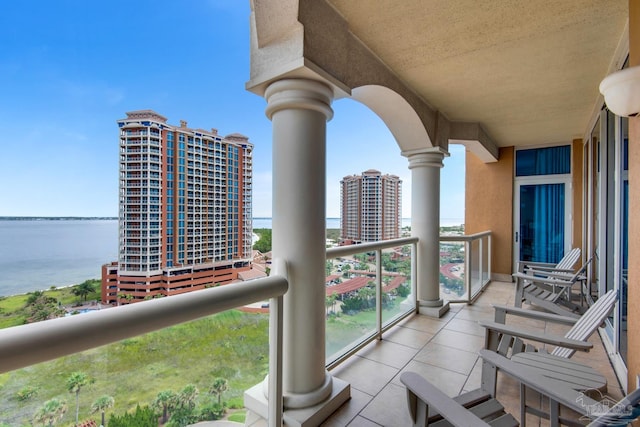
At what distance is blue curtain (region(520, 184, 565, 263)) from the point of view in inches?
237

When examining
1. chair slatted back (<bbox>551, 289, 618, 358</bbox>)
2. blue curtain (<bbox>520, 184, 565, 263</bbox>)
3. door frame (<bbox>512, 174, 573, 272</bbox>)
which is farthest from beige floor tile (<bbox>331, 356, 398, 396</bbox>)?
blue curtain (<bbox>520, 184, 565, 263</bbox>)

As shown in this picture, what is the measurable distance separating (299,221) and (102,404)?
1.25 meters

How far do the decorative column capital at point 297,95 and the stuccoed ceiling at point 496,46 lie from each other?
645 millimetres

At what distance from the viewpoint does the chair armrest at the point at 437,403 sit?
3.48ft

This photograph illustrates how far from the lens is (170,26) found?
5.92 meters

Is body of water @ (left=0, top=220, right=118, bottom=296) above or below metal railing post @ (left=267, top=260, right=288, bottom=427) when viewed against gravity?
above

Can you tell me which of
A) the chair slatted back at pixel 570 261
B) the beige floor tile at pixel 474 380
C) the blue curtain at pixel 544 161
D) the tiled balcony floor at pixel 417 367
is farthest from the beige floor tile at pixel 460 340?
the blue curtain at pixel 544 161

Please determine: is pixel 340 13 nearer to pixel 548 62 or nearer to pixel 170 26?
pixel 548 62

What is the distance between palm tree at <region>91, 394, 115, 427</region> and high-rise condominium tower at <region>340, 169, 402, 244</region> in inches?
109

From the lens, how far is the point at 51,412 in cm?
95

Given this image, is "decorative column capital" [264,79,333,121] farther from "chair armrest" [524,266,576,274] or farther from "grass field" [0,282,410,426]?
"chair armrest" [524,266,576,274]

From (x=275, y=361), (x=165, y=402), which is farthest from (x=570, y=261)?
(x=165, y=402)

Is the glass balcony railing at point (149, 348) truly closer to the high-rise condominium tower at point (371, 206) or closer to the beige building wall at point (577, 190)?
the high-rise condominium tower at point (371, 206)

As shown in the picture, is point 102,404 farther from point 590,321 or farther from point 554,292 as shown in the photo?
point 554,292
